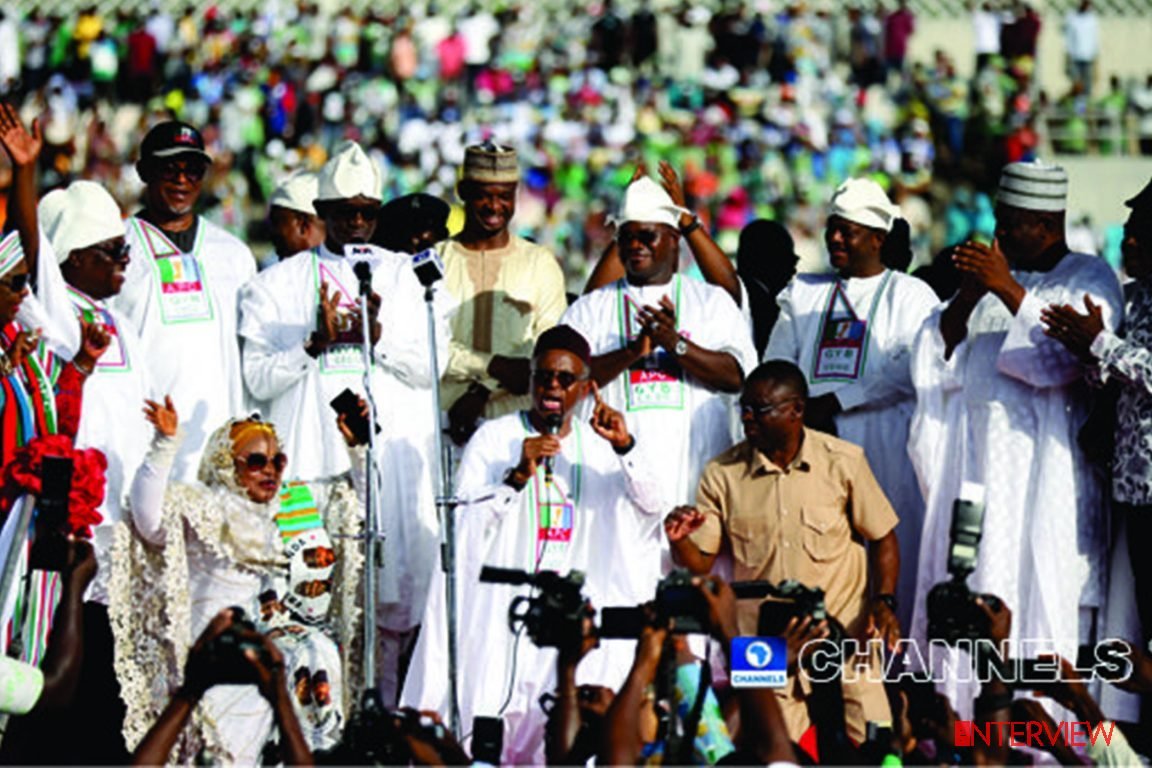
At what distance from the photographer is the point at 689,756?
774 cm

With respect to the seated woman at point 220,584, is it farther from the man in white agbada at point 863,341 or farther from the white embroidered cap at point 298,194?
the man in white agbada at point 863,341

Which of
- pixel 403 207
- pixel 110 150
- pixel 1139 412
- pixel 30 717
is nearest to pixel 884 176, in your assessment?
pixel 110 150

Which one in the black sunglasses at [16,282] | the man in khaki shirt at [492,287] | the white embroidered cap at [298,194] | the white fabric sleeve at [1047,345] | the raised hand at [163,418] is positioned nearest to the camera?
the black sunglasses at [16,282]

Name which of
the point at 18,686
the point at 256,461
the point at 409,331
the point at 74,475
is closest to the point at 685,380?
the point at 409,331

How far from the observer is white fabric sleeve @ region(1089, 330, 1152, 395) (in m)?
9.70

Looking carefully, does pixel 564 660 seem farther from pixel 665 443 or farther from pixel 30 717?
pixel 665 443

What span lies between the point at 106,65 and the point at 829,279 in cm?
2390

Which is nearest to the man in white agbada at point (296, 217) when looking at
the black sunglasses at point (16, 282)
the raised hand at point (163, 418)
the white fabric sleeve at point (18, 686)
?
the raised hand at point (163, 418)

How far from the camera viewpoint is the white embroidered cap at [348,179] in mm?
11297

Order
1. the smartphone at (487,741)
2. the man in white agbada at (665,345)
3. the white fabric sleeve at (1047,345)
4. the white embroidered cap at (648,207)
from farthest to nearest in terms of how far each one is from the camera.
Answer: the white embroidered cap at (648,207) < the man in white agbada at (665,345) < the white fabric sleeve at (1047,345) < the smartphone at (487,741)

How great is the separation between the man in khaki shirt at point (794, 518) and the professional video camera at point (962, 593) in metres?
1.78

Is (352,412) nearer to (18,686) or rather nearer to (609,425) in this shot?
(609,425)

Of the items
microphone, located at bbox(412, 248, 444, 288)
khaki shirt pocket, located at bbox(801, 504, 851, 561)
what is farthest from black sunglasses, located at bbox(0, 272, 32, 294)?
khaki shirt pocket, located at bbox(801, 504, 851, 561)

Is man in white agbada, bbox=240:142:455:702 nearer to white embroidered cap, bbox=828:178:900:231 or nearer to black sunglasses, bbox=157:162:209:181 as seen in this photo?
black sunglasses, bbox=157:162:209:181
